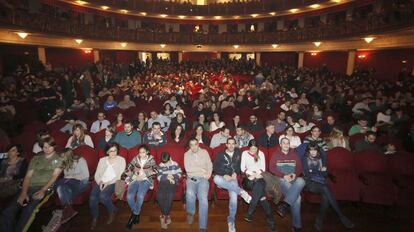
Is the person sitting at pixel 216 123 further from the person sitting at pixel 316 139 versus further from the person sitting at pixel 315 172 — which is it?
the person sitting at pixel 315 172

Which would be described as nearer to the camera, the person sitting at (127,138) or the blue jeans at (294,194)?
the blue jeans at (294,194)

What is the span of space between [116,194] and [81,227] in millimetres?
728

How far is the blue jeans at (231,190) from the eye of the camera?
4.17 m

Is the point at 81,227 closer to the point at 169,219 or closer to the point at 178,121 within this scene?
the point at 169,219

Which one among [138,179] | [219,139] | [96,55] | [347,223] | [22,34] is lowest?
[347,223]

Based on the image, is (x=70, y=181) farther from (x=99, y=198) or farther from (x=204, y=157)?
(x=204, y=157)

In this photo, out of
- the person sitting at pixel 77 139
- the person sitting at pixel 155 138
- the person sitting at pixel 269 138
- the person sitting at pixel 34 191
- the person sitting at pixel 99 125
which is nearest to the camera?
the person sitting at pixel 34 191

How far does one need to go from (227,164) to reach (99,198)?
2.16 meters

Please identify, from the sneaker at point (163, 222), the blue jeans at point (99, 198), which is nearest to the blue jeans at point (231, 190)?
the sneaker at point (163, 222)

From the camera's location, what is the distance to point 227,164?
4543 mm

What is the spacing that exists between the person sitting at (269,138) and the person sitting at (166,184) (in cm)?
221

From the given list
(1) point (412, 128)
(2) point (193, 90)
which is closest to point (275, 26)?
(2) point (193, 90)

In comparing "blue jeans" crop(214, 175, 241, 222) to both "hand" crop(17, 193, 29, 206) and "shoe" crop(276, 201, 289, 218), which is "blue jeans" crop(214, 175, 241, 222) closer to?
"shoe" crop(276, 201, 289, 218)

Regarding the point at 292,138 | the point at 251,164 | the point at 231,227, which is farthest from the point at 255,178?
the point at 292,138
